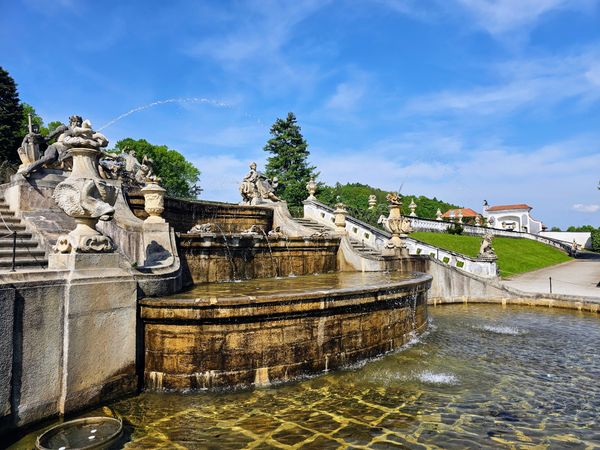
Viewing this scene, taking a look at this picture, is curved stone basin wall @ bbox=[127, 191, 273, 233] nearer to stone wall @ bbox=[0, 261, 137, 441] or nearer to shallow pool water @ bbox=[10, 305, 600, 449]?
stone wall @ bbox=[0, 261, 137, 441]

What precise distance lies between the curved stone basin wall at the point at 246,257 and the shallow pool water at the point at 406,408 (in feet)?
16.5

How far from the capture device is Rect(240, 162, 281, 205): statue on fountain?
21453 mm

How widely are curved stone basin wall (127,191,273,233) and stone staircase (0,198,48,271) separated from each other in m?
3.95

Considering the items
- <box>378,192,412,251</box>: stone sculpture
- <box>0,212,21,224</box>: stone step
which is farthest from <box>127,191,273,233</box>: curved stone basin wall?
<box>378,192,412,251</box>: stone sculpture

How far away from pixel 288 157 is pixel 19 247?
4038 centimetres

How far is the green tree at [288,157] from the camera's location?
4597 centimetres

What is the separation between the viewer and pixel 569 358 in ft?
30.5

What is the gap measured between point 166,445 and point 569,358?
8920 mm

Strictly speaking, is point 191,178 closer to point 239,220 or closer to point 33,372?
point 239,220

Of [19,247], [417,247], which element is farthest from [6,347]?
[417,247]

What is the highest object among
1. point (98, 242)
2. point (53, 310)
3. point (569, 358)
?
point (98, 242)

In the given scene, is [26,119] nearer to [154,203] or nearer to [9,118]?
[9,118]

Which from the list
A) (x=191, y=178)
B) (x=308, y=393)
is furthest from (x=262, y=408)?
(x=191, y=178)

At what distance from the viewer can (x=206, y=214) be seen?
52.4 feet
